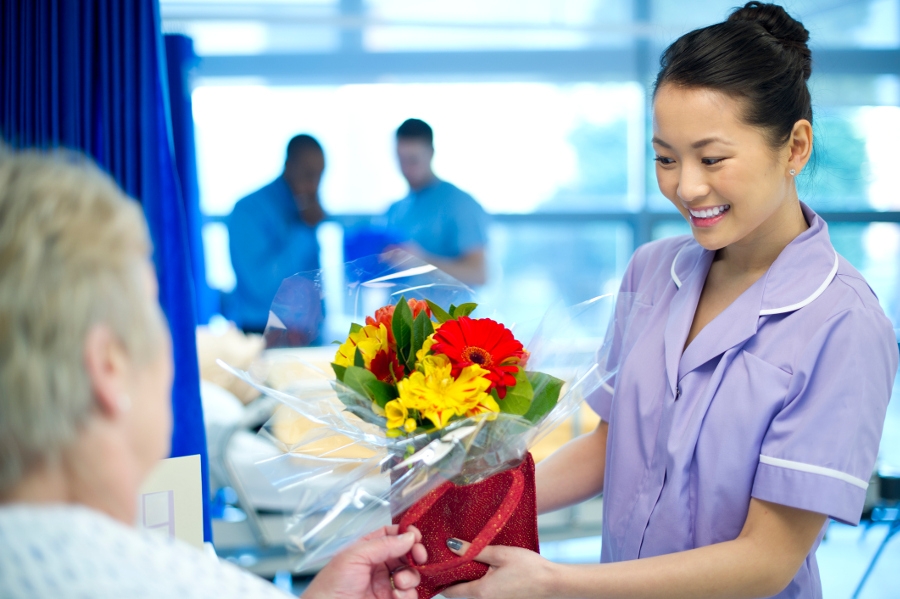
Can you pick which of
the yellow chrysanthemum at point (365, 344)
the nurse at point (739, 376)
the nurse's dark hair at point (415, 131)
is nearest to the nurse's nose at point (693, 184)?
the nurse at point (739, 376)

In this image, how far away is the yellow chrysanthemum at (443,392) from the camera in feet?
3.04

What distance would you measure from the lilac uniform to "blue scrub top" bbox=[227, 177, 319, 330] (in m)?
2.94

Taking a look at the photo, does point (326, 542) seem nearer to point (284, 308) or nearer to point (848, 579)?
point (284, 308)

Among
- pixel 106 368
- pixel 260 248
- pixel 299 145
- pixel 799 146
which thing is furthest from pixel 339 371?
pixel 299 145

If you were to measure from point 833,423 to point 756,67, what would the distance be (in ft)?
1.73

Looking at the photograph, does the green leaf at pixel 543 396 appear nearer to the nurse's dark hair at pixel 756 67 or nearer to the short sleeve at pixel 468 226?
the nurse's dark hair at pixel 756 67

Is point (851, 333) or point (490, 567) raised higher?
point (851, 333)

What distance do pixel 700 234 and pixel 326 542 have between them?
711mm

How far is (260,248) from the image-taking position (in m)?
4.03

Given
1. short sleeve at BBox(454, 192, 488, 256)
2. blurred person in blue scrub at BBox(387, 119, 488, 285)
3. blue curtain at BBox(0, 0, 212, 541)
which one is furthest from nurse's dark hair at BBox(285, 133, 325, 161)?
blue curtain at BBox(0, 0, 212, 541)

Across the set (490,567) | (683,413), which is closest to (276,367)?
(490,567)

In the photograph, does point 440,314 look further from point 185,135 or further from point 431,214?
point 431,214

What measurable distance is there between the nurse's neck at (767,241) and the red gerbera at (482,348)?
18.6 inches

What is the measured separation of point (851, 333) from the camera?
1034mm
